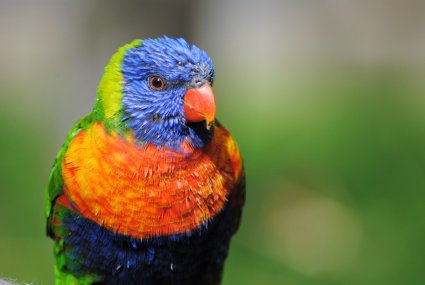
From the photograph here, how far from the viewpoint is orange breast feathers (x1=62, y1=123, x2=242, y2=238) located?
6.87 ft

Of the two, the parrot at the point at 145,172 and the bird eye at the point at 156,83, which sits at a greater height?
the bird eye at the point at 156,83

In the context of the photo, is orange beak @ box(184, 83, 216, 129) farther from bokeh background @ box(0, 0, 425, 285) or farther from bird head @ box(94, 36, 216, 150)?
bokeh background @ box(0, 0, 425, 285)

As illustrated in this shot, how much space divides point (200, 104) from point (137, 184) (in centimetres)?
33

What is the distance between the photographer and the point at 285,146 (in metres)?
4.80

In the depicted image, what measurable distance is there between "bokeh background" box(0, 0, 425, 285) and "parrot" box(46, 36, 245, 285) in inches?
58.6

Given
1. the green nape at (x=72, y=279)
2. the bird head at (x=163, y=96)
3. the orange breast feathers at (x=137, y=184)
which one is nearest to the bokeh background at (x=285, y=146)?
the green nape at (x=72, y=279)

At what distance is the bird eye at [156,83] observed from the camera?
2.16 meters

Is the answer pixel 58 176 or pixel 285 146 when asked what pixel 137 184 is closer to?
pixel 58 176

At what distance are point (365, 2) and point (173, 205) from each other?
565 cm

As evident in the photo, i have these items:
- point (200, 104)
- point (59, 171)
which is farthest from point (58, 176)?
point (200, 104)

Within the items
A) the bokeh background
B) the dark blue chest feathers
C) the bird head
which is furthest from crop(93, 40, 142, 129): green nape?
the bokeh background

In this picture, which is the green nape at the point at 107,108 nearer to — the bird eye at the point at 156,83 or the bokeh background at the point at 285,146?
the bird eye at the point at 156,83

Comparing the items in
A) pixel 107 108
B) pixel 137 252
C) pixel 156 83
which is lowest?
pixel 137 252

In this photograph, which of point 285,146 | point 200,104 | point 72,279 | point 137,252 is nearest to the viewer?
point 200,104
